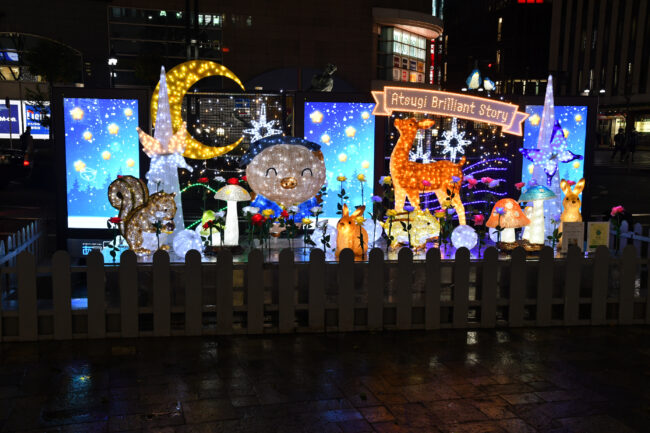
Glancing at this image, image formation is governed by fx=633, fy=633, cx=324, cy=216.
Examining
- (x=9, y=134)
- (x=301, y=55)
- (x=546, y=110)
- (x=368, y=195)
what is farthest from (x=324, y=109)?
(x=9, y=134)

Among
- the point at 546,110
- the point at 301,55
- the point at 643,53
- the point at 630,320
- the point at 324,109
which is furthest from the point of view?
the point at 643,53

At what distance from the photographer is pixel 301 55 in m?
30.5

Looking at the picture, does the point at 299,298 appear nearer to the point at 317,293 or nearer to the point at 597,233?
the point at 317,293

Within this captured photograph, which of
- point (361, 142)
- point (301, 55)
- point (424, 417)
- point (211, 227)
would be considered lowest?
point (424, 417)

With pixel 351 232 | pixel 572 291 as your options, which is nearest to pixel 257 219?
pixel 351 232

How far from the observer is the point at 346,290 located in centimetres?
664

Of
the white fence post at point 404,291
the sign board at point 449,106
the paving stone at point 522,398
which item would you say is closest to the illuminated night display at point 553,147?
the sign board at point 449,106

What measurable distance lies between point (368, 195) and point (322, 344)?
642cm

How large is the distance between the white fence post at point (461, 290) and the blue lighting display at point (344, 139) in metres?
5.37

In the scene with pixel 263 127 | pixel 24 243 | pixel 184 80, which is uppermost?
pixel 184 80

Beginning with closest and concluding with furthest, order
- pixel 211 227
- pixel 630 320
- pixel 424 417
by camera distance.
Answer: pixel 424 417
pixel 630 320
pixel 211 227

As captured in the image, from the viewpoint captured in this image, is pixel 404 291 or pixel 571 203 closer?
A: pixel 404 291

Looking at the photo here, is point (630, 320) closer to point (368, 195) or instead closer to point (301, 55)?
point (368, 195)

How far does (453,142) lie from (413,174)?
3201 millimetres
